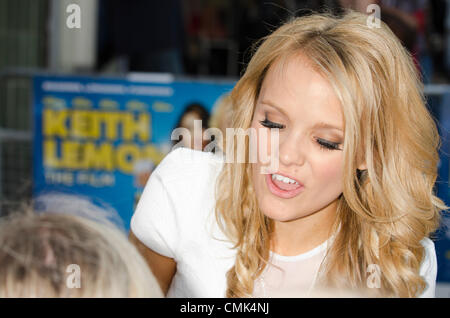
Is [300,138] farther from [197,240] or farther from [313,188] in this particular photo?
[197,240]

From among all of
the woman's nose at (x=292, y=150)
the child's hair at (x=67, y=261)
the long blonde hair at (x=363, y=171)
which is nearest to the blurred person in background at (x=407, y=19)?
the long blonde hair at (x=363, y=171)

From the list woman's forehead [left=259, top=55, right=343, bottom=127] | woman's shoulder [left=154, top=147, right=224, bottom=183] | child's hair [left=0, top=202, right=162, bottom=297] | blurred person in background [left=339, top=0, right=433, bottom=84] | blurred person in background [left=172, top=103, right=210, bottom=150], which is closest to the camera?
child's hair [left=0, top=202, right=162, bottom=297]

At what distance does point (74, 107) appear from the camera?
11.3ft

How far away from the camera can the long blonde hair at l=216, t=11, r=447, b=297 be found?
1.43m

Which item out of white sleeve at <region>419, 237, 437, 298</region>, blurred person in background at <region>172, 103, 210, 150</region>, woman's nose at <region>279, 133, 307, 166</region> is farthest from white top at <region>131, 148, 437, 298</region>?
blurred person in background at <region>172, 103, 210, 150</region>

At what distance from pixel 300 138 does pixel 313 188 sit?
0.15 metres

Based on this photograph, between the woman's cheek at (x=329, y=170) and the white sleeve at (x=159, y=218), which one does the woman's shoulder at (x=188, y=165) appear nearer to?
the white sleeve at (x=159, y=218)

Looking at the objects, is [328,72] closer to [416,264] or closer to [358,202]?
Result: [358,202]

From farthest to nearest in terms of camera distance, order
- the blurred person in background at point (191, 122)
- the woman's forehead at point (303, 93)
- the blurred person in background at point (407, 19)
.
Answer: the blurred person in background at point (191, 122)
the blurred person in background at point (407, 19)
the woman's forehead at point (303, 93)

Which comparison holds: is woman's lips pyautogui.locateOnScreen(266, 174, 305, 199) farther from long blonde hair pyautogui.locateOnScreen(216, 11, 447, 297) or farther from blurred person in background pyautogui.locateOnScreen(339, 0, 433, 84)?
blurred person in background pyautogui.locateOnScreen(339, 0, 433, 84)

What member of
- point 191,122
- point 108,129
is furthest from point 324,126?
point 108,129

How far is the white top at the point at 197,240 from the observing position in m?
1.57

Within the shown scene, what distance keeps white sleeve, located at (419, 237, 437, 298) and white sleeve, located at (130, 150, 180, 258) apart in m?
0.69

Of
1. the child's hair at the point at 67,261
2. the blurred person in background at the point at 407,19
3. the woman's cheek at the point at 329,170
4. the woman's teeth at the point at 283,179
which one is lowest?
the child's hair at the point at 67,261
